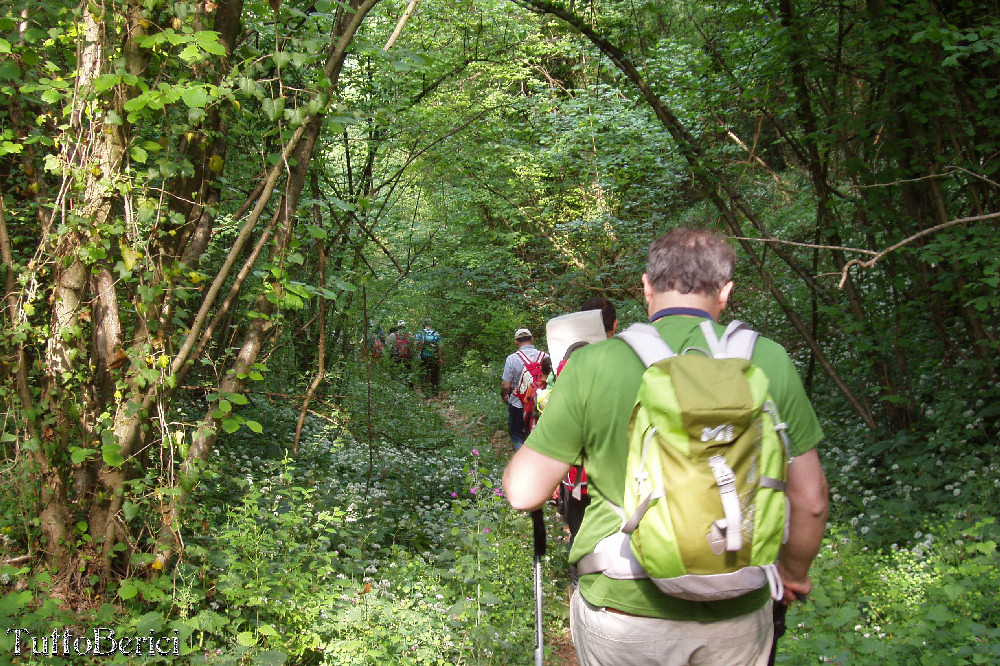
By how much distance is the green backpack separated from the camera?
5.58 ft

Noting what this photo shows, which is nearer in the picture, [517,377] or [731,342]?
[731,342]

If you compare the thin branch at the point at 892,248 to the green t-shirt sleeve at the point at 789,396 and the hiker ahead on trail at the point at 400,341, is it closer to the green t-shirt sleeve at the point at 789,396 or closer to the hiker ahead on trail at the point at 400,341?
the green t-shirt sleeve at the point at 789,396

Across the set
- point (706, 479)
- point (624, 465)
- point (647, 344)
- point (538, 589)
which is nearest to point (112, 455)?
point (538, 589)

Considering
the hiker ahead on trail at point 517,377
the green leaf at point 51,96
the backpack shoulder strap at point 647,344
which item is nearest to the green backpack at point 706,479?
the backpack shoulder strap at point 647,344

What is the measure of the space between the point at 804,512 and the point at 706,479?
0.52 m

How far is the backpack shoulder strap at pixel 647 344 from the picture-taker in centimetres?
193

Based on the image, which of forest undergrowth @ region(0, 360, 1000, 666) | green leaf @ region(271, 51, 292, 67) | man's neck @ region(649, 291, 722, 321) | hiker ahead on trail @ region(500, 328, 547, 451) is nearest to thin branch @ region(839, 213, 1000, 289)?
man's neck @ region(649, 291, 722, 321)

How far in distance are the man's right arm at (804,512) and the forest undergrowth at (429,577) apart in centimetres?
196

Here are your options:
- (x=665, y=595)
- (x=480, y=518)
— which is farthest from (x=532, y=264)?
(x=665, y=595)

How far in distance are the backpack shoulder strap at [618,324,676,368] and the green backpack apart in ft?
0.29

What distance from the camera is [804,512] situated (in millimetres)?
2035

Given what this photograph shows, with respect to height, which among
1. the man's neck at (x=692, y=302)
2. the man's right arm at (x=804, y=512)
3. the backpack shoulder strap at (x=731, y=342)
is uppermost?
the man's neck at (x=692, y=302)

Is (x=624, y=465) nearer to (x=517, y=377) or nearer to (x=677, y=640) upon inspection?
(x=677, y=640)

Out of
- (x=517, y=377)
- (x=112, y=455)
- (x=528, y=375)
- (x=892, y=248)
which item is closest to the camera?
(x=892, y=248)
